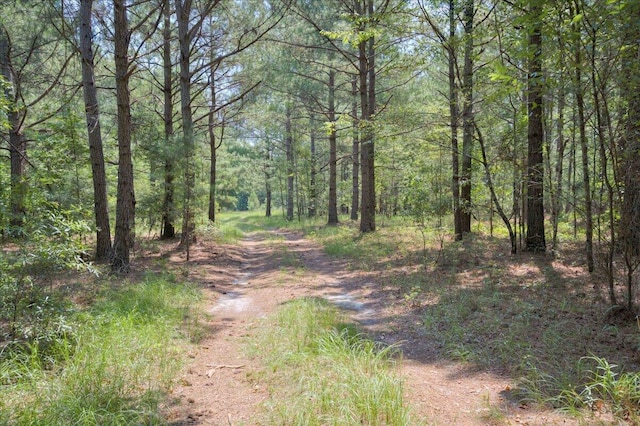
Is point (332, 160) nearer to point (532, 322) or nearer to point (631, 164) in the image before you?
point (532, 322)

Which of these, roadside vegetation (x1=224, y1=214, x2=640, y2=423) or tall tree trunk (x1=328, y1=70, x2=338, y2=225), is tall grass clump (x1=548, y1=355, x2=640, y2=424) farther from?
tall tree trunk (x1=328, y1=70, x2=338, y2=225)

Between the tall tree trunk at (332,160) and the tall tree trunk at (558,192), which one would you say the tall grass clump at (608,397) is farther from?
the tall tree trunk at (332,160)

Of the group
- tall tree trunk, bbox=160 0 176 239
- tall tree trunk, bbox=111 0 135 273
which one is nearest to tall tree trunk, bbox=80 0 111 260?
tall tree trunk, bbox=111 0 135 273

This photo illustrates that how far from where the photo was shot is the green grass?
276cm

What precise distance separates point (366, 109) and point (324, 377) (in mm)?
11249

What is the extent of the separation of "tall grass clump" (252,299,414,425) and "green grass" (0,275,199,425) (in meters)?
0.97

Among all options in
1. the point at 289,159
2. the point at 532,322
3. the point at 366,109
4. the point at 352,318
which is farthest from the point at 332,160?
the point at 532,322

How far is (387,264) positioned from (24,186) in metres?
6.97

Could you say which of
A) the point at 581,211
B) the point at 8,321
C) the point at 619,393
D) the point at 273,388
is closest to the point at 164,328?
the point at 8,321

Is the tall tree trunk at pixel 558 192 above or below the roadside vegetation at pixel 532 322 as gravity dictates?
above

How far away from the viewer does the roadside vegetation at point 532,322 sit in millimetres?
3057

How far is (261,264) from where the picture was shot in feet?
35.2

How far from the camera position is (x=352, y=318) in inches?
218

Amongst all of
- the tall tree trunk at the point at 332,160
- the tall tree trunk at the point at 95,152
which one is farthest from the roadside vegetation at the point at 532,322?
the tall tree trunk at the point at 332,160
